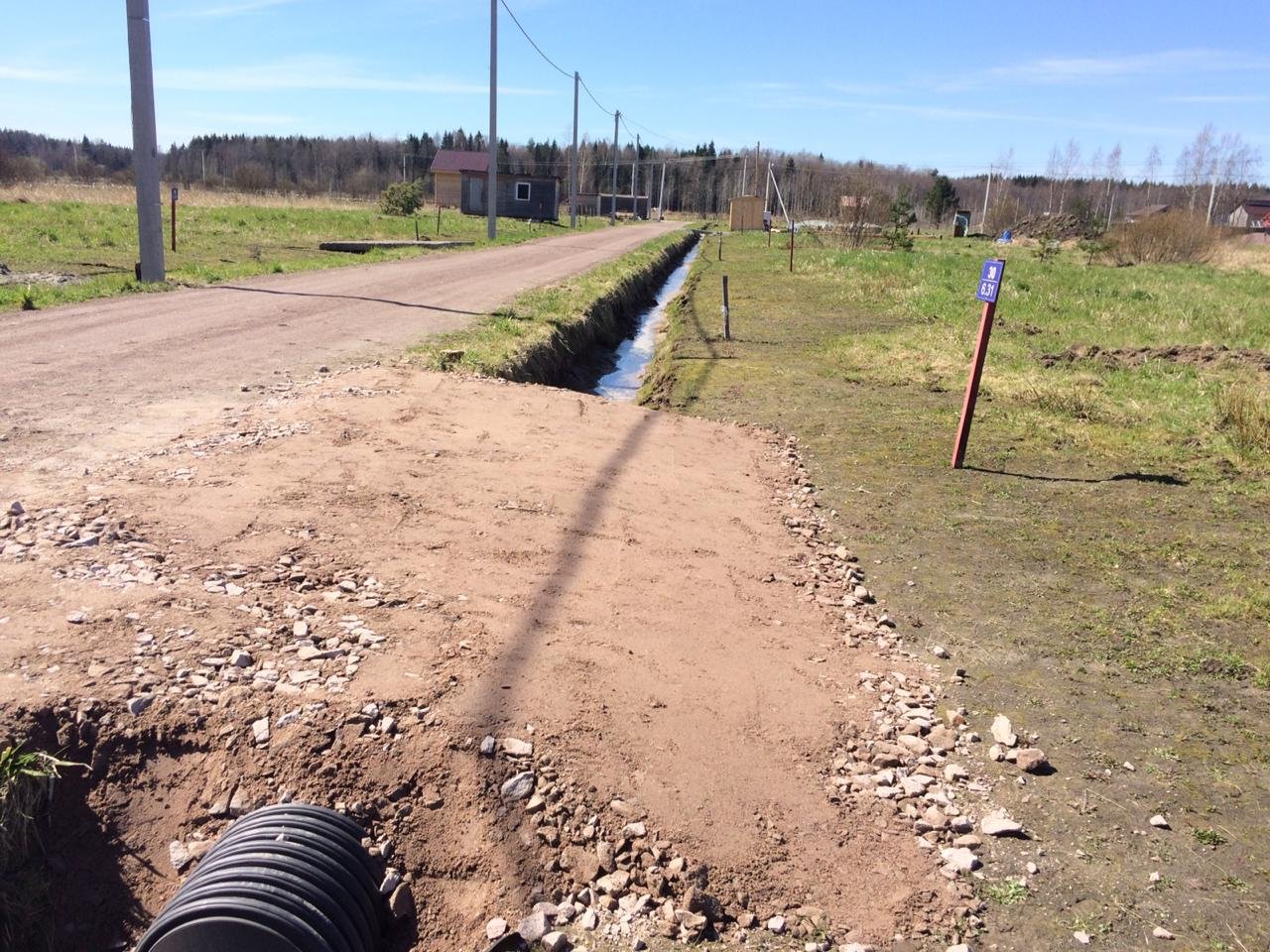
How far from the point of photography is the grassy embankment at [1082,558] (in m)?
3.58

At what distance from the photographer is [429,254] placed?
2512 cm

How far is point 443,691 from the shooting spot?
385 centimetres

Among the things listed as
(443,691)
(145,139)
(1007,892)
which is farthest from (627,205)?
(1007,892)

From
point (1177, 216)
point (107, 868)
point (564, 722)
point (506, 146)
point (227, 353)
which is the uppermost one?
point (506, 146)

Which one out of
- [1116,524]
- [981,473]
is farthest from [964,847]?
[981,473]

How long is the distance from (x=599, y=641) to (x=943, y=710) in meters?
1.74

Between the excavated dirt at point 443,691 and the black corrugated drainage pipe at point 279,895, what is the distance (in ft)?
0.77

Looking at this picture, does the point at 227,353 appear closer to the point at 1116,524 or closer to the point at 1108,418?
the point at 1116,524

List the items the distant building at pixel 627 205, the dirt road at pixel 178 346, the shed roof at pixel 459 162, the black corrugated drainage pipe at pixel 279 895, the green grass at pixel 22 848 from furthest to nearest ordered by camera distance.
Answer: the distant building at pixel 627 205, the shed roof at pixel 459 162, the dirt road at pixel 178 346, the green grass at pixel 22 848, the black corrugated drainage pipe at pixel 279 895

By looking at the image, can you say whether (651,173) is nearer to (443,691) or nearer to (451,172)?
(451,172)

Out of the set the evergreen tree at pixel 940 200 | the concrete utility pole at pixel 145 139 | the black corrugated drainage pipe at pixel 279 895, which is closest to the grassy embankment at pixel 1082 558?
the black corrugated drainage pipe at pixel 279 895

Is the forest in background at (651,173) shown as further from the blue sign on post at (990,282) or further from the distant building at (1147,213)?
the blue sign on post at (990,282)

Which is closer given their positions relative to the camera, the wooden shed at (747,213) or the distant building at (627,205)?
the wooden shed at (747,213)

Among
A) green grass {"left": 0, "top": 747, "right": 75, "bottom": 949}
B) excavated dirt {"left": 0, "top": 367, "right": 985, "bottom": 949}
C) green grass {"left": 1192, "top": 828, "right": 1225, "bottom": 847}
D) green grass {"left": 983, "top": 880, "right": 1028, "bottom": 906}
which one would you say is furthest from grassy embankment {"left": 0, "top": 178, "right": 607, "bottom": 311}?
green grass {"left": 1192, "top": 828, "right": 1225, "bottom": 847}
